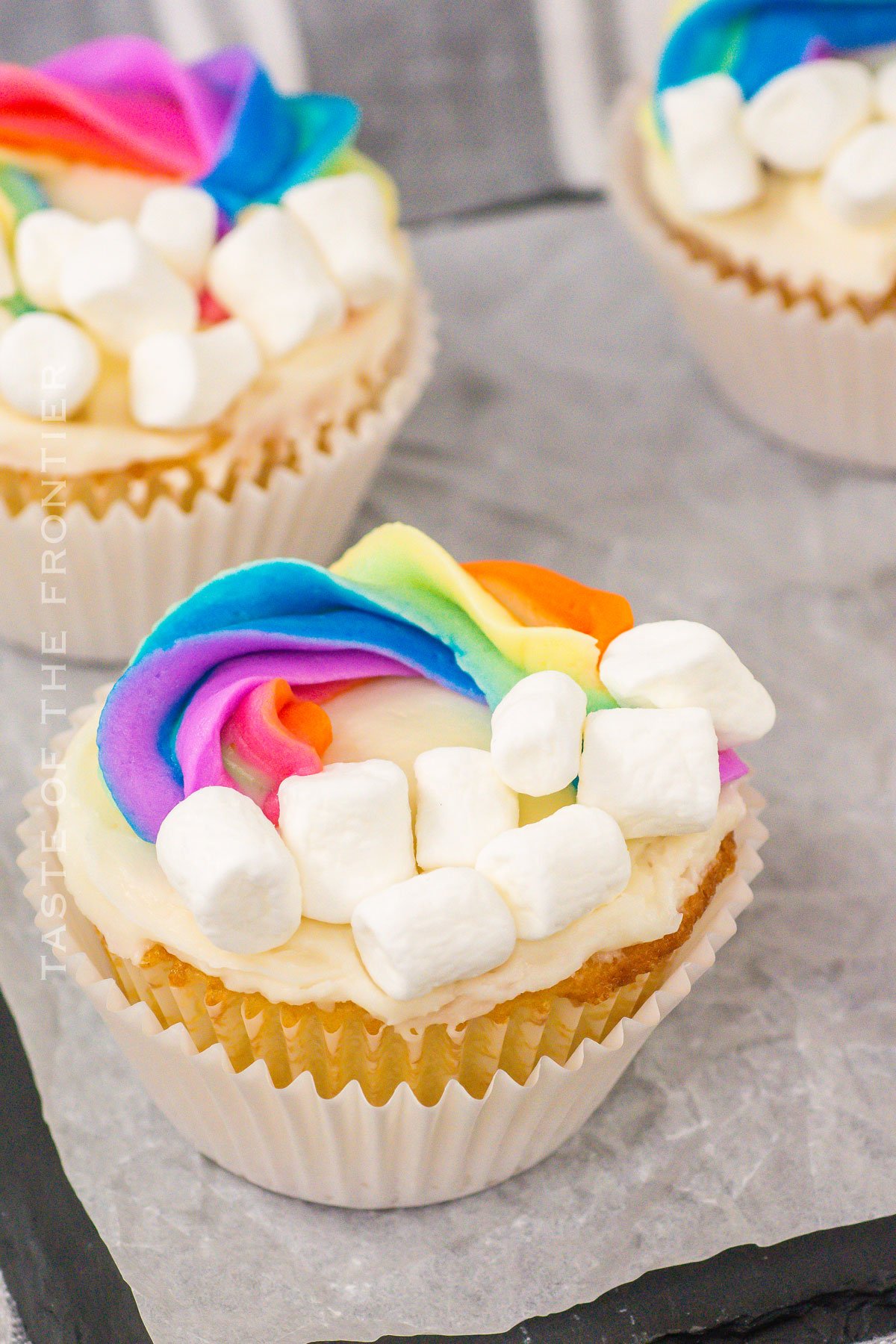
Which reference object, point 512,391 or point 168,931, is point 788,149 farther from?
point 168,931

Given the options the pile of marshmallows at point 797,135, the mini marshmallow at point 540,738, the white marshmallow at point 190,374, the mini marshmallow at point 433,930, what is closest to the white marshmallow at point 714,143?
the pile of marshmallows at point 797,135

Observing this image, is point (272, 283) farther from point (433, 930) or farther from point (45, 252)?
point (433, 930)

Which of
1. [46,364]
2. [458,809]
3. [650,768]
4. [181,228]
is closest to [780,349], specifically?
[181,228]

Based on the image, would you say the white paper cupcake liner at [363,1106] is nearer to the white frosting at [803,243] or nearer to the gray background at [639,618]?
the gray background at [639,618]

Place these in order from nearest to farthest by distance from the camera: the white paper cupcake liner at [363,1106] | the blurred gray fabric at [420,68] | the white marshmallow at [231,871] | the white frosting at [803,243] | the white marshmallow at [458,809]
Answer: the white marshmallow at [231,871] → the white marshmallow at [458,809] → the white paper cupcake liner at [363,1106] → the white frosting at [803,243] → the blurred gray fabric at [420,68]

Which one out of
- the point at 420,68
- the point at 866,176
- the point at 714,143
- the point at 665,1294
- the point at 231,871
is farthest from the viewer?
the point at 420,68

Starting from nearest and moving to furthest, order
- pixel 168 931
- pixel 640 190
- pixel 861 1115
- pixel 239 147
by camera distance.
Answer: pixel 168 931 < pixel 861 1115 < pixel 239 147 < pixel 640 190

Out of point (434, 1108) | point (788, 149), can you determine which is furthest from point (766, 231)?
point (434, 1108)
